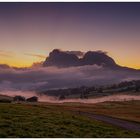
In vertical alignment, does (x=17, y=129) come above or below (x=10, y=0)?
below

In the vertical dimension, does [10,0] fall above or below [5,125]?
above

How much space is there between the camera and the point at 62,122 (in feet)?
172

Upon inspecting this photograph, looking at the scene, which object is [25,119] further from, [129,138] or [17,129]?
[129,138]

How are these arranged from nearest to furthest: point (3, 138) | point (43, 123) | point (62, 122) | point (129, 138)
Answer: point (3, 138), point (129, 138), point (43, 123), point (62, 122)

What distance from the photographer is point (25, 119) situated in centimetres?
5125

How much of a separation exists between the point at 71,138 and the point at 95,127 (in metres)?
10.8

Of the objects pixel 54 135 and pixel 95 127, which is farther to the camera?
pixel 95 127

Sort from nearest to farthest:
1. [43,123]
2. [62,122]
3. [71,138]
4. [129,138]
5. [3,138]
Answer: [3,138]
[71,138]
[129,138]
[43,123]
[62,122]

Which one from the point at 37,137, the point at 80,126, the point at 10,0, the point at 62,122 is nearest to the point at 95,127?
the point at 80,126

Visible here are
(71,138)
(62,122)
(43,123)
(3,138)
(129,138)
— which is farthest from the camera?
(62,122)

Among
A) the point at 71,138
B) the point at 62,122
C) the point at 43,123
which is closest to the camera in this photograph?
the point at 71,138

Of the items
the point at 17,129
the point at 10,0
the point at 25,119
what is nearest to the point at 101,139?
the point at 17,129

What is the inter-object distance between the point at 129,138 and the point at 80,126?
30.9 feet

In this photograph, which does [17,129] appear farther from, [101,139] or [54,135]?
[101,139]
